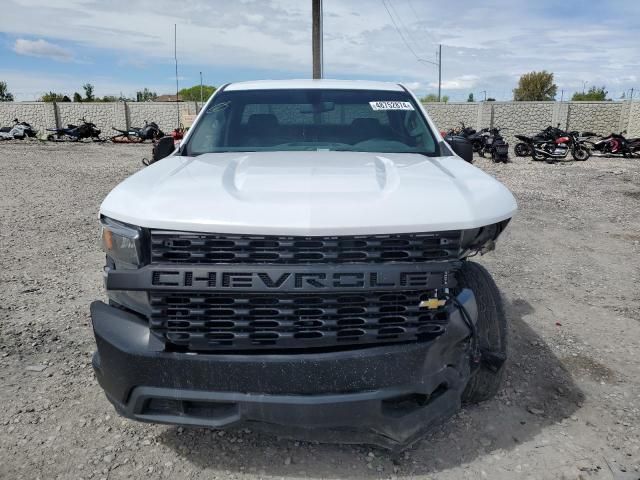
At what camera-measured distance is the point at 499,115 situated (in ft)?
79.8

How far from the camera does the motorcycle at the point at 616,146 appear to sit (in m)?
17.7

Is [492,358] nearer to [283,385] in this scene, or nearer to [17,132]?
[283,385]

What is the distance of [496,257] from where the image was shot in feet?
20.5

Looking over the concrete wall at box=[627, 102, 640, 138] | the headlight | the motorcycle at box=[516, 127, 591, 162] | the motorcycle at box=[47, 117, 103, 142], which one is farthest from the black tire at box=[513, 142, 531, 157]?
the motorcycle at box=[47, 117, 103, 142]

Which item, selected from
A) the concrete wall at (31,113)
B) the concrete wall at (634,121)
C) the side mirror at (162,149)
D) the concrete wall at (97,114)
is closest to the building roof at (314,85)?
the side mirror at (162,149)

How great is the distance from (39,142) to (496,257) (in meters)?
24.3

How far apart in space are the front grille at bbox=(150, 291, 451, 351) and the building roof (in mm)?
2255

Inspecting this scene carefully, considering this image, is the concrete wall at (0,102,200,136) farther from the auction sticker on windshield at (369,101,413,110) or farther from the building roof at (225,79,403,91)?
the auction sticker on windshield at (369,101,413,110)

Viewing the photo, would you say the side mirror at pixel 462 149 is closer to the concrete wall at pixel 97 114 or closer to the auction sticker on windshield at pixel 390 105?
the auction sticker on windshield at pixel 390 105

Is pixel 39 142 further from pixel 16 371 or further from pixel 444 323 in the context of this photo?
pixel 444 323

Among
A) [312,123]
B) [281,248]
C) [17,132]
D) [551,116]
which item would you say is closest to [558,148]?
[551,116]

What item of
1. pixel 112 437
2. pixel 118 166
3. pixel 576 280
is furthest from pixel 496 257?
pixel 118 166

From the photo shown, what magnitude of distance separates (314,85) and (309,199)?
2085 mm

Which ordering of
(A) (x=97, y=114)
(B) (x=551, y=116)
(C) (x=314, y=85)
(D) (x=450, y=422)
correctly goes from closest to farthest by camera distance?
(D) (x=450, y=422) → (C) (x=314, y=85) → (B) (x=551, y=116) → (A) (x=97, y=114)
